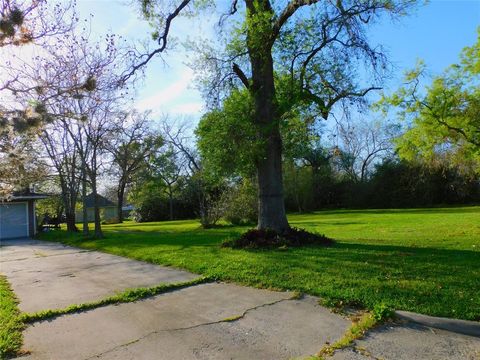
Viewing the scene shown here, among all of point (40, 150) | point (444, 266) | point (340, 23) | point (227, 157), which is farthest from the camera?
point (40, 150)

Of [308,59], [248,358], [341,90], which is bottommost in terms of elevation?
[248,358]

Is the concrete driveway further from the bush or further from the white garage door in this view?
the white garage door

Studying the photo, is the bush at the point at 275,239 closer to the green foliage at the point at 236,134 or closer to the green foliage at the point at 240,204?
the green foliage at the point at 236,134

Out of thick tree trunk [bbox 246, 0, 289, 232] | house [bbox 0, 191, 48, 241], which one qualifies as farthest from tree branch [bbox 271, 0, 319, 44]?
house [bbox 0, 191, 48, 241]

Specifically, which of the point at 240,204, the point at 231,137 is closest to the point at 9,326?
the point at 231,137

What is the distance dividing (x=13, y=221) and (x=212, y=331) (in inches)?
1018

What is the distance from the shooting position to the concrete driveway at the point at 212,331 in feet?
13.4

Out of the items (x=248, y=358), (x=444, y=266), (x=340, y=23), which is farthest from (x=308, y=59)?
(x=248, y=358)

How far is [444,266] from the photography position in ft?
23.4

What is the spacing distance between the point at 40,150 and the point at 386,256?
20440 mm

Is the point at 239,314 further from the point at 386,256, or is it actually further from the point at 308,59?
the point at 308,59

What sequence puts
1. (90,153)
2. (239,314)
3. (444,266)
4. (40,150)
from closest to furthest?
(239,314) → (444,266) → (90,153) → (40,150)

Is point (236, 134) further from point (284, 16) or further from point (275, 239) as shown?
point (284, 16)

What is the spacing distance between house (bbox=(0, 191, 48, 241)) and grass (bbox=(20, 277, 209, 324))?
22.2 metres
